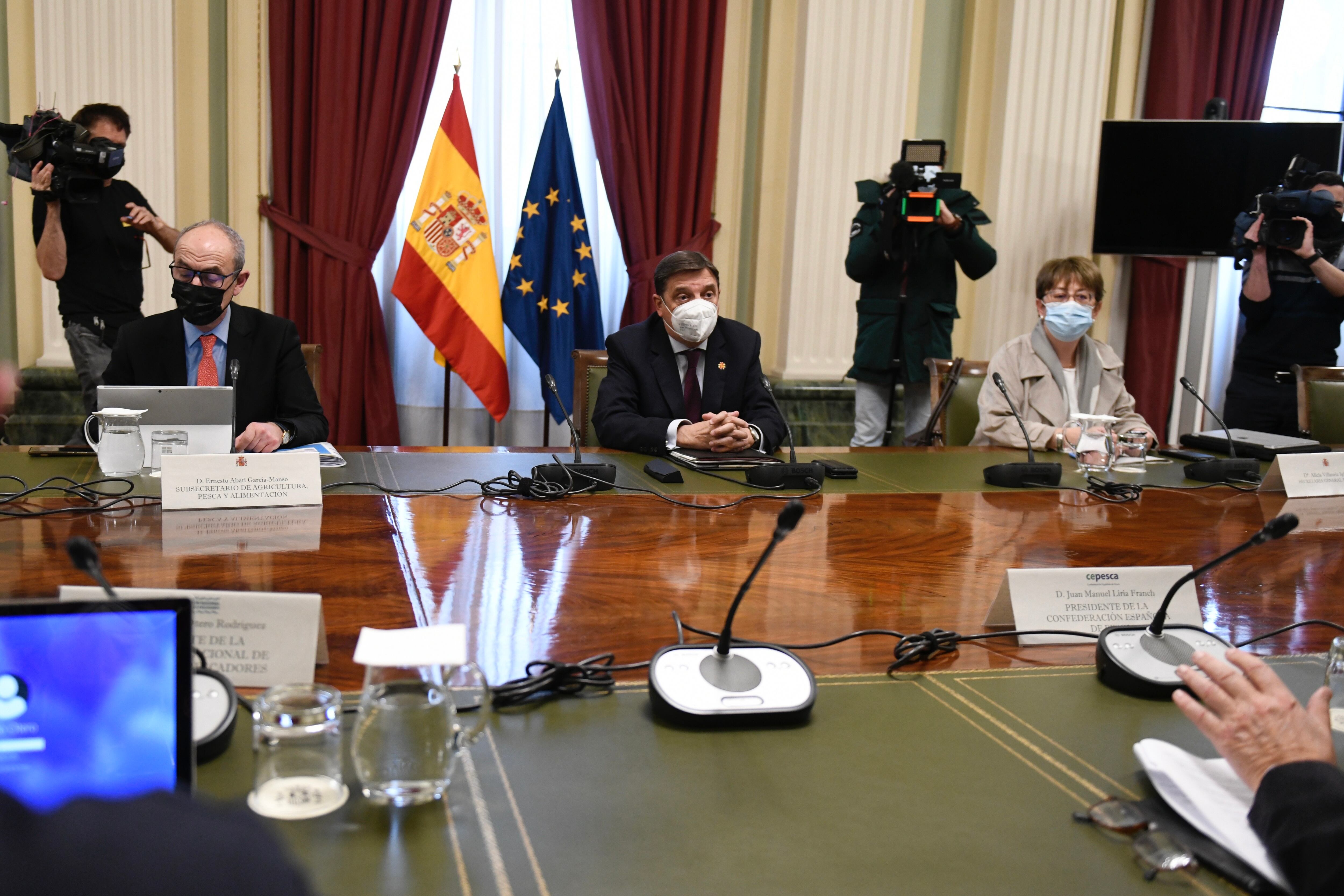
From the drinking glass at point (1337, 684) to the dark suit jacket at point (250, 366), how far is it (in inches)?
89.8

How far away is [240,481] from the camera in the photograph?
6.35ft

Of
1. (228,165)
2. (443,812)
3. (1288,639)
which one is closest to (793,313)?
(228,165)

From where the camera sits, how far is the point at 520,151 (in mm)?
4984

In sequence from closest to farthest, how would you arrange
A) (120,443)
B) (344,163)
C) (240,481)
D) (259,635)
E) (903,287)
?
(259,635), (240,481), (120,443), (903,287), (344,163)

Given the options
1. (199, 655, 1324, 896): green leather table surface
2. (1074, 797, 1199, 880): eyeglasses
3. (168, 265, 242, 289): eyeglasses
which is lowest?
(199, 655, 1324, 896): green leather table surface

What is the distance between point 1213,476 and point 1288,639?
1.41 metres

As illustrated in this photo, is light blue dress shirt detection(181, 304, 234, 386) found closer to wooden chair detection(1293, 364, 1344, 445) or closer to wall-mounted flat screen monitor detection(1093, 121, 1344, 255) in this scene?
wooden chair detection(1293, 364, 1344, 445)

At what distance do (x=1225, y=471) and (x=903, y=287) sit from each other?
6.15 ft

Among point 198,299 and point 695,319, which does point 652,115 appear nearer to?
point 695,319

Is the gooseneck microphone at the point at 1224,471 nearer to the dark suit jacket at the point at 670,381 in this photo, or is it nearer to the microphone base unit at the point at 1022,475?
the microphone base unit at the point at 1022,475

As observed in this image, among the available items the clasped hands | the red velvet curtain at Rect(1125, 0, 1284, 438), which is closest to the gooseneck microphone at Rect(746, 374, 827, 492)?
the clasped hands

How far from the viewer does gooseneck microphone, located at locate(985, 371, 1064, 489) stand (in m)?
2.55

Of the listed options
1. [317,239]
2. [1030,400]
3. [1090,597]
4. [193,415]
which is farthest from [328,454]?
[317,239]

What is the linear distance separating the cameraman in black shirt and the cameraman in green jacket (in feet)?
8.42
